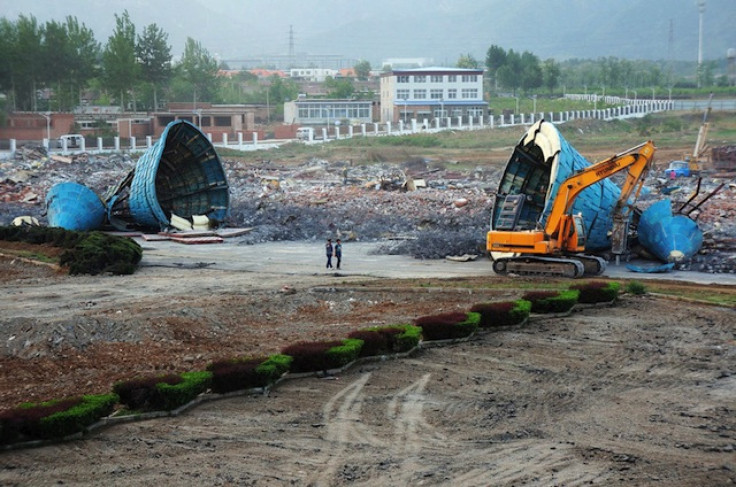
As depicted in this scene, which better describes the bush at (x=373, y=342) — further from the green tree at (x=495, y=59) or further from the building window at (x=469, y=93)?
the green tree at (x=495, y=59)

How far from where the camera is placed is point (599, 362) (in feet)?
61.6

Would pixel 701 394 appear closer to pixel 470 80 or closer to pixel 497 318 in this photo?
pixel 497 318

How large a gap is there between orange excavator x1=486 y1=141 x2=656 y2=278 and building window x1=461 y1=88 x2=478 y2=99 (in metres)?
83.8

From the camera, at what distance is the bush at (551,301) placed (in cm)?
2266

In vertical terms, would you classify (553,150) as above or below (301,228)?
above

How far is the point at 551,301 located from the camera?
22.7 metres

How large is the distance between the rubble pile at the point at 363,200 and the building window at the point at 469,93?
157 feet

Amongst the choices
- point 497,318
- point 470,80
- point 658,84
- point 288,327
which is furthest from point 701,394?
point 658,84

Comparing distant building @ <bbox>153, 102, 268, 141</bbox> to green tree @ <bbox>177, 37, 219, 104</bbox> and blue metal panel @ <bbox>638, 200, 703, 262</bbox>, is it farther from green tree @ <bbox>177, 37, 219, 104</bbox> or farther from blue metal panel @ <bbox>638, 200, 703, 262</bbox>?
blue metal panel @ <bbox>638, 200, 703, 262</bbox>

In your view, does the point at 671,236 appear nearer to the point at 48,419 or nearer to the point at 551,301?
the point at 551,301

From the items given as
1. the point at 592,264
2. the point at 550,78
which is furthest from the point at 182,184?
the point at 550,78

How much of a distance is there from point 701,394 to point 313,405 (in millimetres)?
6259

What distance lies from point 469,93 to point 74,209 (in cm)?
7776

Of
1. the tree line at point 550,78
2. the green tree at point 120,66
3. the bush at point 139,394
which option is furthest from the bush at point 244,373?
the tree line at point 550,78
